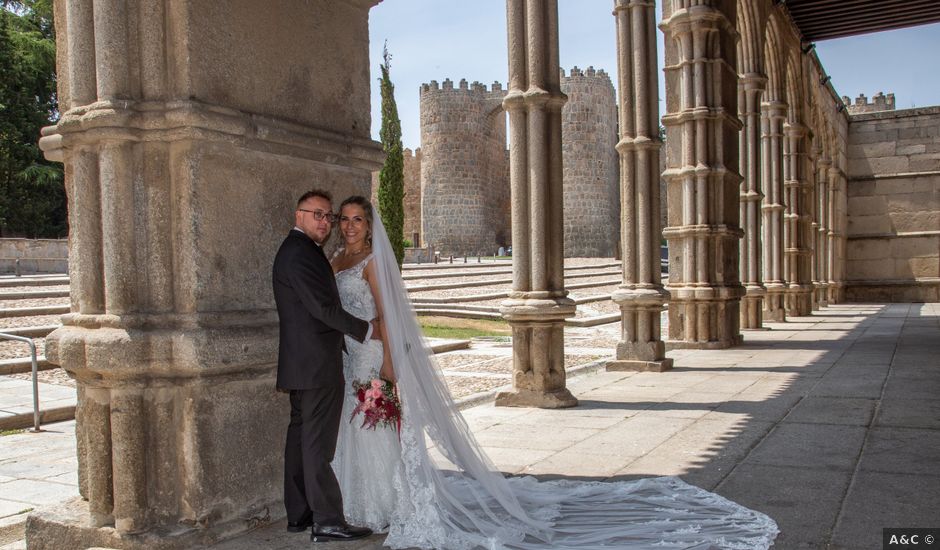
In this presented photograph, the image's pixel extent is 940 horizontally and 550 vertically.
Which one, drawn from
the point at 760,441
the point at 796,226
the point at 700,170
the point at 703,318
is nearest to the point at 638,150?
the point at 700,170

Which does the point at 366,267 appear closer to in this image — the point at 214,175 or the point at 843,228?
the point at 214,175

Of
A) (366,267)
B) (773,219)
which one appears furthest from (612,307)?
(366,267)

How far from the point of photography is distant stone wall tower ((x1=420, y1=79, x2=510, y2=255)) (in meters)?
41.8

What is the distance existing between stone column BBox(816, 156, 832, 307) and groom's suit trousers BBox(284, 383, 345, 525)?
18.2 meters

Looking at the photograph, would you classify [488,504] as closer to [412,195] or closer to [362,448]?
[362,448]

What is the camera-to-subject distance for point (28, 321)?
1154cm

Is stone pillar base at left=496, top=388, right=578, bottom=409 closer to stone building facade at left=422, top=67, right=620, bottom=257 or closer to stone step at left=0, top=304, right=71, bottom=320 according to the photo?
stone step at left=0, top=304, right=71, bottom=320

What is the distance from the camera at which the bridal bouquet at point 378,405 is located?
335 cm

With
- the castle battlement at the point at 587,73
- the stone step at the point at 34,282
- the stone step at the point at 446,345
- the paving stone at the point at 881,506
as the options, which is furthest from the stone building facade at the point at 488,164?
the paving stone at the point at 881,506

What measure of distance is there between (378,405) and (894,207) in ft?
73.8

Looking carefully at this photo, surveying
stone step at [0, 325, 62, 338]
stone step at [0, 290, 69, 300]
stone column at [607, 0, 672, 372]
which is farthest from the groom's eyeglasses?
stone step at [0, 290, 69, 300]

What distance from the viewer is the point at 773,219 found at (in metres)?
14.9

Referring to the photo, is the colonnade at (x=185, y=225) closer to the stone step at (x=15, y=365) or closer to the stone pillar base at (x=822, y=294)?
the stone step at (x=15, y=365)

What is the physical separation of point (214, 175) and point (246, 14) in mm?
698
